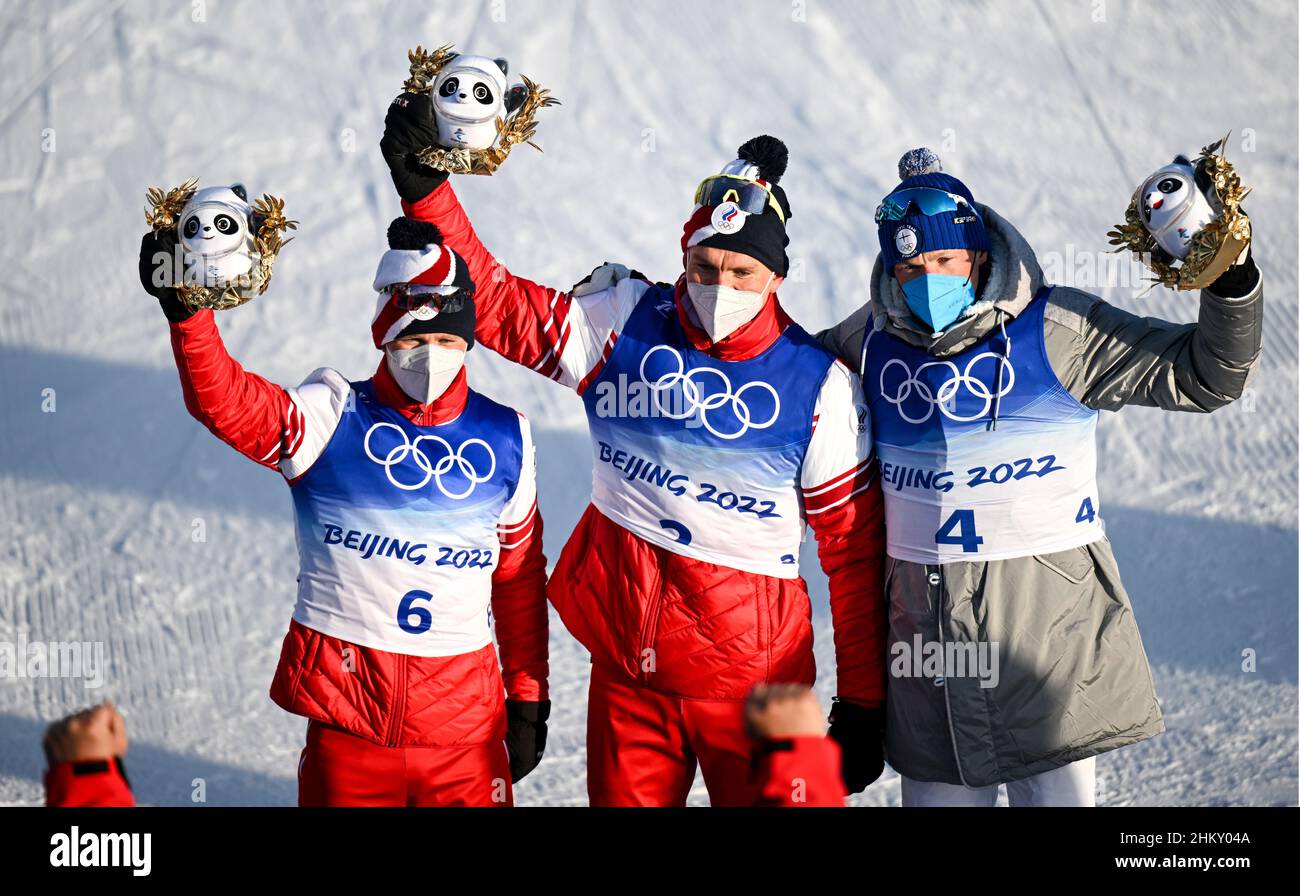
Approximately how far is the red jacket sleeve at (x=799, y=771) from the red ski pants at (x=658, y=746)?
47.7 inches

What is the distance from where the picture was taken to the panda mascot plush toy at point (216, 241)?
321cm

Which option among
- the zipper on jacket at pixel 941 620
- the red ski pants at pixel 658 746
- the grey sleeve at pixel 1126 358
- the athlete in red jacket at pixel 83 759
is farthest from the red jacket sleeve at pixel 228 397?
the grey sleeve at pixel 1126 358

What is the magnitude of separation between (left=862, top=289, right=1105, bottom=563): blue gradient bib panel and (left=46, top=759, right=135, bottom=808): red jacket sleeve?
1975 millimetres

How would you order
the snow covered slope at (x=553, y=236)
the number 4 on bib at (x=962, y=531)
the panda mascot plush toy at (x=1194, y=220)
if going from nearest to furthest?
1. the panda mascot plush toy at (x=1194, y=220)
2. the number 4 on bib at (x=962, y=531)
3. the snow covered slope at (x=553, y=236)

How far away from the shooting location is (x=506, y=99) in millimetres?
3629

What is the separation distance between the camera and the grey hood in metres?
3.66

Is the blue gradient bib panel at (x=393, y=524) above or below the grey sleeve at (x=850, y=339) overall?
below

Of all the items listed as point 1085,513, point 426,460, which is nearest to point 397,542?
point 426,460

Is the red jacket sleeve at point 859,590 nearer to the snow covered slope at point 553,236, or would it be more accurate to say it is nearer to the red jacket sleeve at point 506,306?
the red jacket sleeve at point 506,306

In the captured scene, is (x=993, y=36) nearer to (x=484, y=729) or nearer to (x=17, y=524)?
(x=17, y=524)

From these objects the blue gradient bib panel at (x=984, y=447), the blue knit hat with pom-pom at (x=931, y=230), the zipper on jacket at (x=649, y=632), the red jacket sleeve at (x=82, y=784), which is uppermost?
the blue knit hat with pom-pom at (x=931, y=230)

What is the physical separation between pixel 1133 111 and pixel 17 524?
7.45 metres
